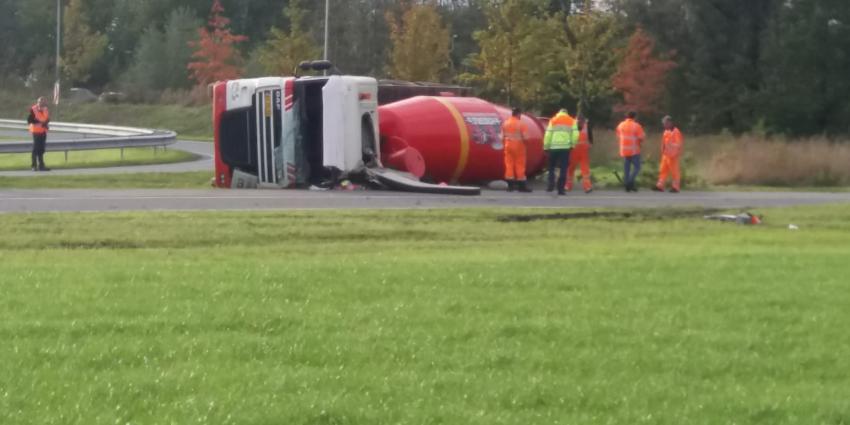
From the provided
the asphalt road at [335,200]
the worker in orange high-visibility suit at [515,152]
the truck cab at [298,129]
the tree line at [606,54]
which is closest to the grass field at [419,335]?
the asphalt road at [335,200]

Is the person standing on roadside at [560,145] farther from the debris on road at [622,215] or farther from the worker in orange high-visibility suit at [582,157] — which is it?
the debris on road at [622,215]

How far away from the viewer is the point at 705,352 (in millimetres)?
7852

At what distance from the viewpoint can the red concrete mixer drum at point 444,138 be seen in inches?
936

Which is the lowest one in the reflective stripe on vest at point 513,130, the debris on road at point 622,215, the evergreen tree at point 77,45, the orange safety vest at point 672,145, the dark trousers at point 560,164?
the debris on road at point 622,215

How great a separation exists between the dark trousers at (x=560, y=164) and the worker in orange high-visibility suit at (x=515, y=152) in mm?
587

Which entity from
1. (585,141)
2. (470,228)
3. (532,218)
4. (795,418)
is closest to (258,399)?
(795,418)

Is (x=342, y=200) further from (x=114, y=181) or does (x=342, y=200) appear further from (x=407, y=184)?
(x=114, y=181)

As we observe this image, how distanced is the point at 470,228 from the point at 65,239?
190 inches

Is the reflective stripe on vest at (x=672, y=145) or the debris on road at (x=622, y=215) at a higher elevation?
the reflective stripe on vest at (x=672, y=145)

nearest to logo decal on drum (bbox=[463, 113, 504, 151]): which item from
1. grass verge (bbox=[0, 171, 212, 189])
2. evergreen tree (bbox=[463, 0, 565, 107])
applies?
grass verge (bbox=[0, 171, 212, 189])

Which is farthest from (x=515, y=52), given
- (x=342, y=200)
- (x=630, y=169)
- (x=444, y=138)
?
(x=342, y=200)

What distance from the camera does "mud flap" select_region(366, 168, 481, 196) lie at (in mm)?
21656

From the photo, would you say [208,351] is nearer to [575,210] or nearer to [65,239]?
[65,239]

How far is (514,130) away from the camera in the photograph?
23.6 meters
